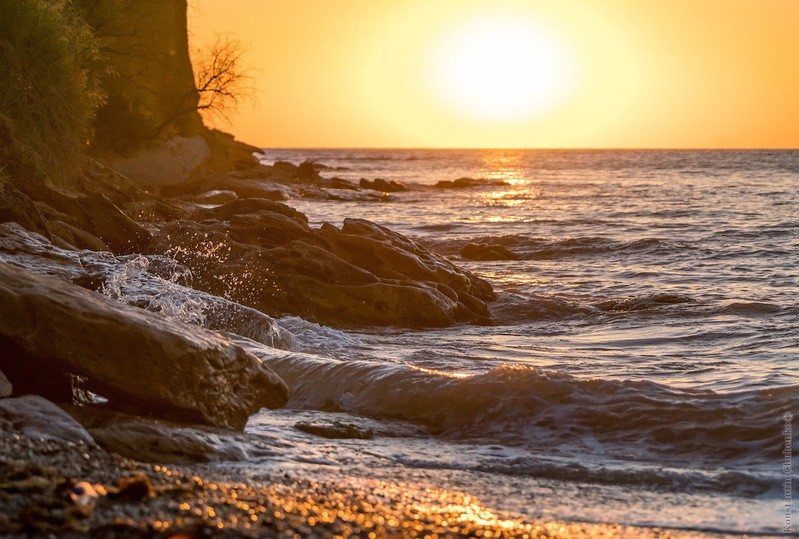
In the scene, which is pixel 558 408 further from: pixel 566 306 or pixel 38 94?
pixel 38 94

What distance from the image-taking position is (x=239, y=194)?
37625 millimetres

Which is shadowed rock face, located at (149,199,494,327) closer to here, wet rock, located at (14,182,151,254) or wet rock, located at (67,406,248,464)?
wet rock, located at (14,182,151,254)

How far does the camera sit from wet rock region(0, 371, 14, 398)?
5.54 m

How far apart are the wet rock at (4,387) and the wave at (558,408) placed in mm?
2966

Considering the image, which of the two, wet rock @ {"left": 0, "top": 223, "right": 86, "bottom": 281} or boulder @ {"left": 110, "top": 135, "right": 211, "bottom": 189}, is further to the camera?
boulder @ {"left": 110, "top": 135, "right": 211, "bottom": 189}

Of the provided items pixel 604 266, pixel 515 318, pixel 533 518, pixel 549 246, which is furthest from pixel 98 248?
pixel 549 246

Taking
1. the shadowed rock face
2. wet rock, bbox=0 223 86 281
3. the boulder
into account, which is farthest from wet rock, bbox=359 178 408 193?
wet rock, bbox=0 223 86 281

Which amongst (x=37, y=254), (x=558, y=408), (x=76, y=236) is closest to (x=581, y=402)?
(x=558, y=408)

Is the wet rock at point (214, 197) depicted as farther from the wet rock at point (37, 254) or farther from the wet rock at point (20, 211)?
the wet rock at point (37, 254)

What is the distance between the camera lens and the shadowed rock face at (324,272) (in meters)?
13.2

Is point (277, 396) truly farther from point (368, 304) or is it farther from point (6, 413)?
point (368, 304)

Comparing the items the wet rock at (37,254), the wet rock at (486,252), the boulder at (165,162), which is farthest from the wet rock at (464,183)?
the wet rock at (37,254)

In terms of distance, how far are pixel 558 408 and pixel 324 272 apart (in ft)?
21.3

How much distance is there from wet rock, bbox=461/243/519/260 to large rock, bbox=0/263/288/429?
16150 millimetres
